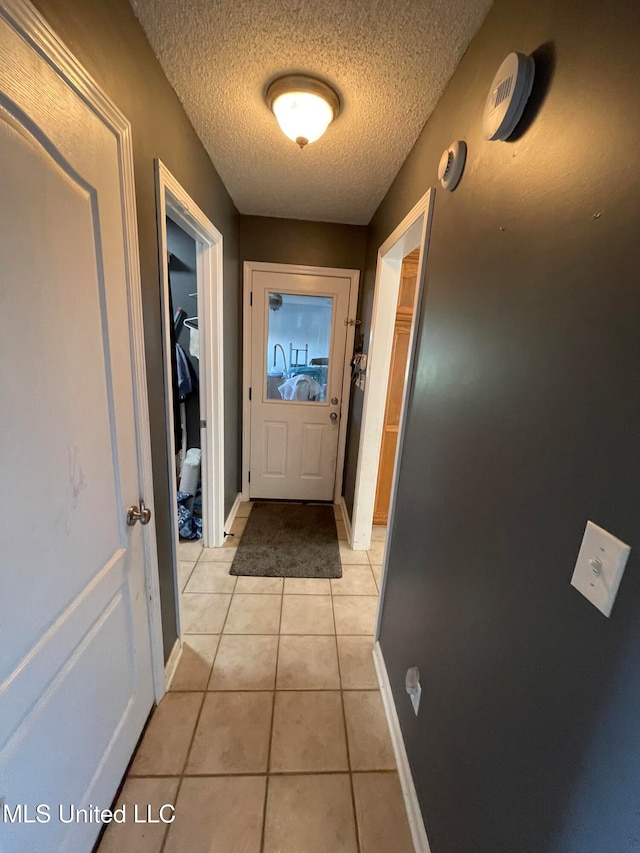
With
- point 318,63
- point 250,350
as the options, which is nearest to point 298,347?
point 250,350

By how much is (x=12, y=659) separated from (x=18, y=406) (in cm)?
50

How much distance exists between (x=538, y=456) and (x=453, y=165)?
0.95m

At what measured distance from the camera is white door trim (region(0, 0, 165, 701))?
0.61 meters

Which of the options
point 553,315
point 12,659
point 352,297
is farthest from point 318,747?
point 352,297

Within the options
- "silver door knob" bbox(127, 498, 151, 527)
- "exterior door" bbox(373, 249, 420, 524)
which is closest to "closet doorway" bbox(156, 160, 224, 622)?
"silver door knob" bbox(127, 498, 151, 527)

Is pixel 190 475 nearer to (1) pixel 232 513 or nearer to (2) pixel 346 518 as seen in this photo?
Result: (1) pixel 232 513

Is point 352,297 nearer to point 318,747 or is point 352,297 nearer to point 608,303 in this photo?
point 608,303

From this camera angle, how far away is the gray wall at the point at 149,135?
786mm

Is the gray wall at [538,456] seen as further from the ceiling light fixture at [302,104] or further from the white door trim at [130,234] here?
the white door trim at [130,234]

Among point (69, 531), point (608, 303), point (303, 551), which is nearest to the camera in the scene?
point (608, 303)

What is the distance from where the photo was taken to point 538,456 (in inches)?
24.9

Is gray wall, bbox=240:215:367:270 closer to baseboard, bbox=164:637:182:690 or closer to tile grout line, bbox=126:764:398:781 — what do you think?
baseboard, bbox=164:637:182:690

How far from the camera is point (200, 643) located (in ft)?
5.45
